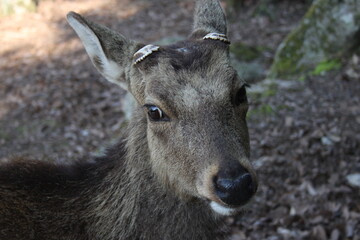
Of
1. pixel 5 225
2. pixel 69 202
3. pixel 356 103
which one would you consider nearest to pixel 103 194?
pixel 69 202

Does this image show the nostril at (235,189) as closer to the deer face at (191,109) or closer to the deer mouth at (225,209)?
the deer face at (191,109)

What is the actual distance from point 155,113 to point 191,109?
402mm

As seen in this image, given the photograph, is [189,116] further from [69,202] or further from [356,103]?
[356,103]

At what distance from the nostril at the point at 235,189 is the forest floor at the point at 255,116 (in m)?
2.38

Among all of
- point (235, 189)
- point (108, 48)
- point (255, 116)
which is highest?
point (108, 48)

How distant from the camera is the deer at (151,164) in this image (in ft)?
12.9

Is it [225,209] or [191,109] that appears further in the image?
[191,109]

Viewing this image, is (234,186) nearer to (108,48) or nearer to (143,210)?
(143,210)

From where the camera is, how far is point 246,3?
17.8 metres

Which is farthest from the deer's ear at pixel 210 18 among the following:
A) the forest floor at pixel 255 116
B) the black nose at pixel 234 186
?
the forest floor at pixel 255 116

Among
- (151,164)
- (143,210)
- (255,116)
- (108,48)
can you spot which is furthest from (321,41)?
(143,210)

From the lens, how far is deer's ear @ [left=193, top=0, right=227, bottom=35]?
5.16 meters

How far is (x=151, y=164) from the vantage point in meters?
4.42

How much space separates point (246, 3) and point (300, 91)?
30.7ft
